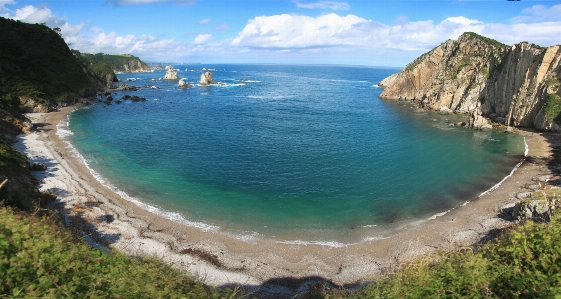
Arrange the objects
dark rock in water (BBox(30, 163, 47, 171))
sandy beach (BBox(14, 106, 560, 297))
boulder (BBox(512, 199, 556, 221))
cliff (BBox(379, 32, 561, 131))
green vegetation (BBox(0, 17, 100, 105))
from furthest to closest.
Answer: green vegetation (BBox(0, 17, 100, 105)) → cliff (BBox(379, 32, 561, 131)) → dark rock in water (BBox(30, 163, 47, 171)) → boulder (BBox(512, 199, 556, 221)) → sandy beach (BBox(14, 106, 560, 297))

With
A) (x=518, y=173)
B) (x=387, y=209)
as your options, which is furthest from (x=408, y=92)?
(x=387, y=209)

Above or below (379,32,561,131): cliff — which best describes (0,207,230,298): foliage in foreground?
below

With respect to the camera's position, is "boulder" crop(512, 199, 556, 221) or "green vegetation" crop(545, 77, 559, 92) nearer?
"boulder" crop(512, 199, 556, 221)

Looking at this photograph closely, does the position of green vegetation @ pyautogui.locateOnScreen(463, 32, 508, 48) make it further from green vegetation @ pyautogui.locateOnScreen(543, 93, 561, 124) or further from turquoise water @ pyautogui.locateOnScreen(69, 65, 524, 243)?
green vegetation @ pyautogui.locateOnScreen(543, 93, 561, 124)

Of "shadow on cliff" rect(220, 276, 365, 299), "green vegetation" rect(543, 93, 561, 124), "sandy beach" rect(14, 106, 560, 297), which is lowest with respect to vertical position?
"shadow on cliff" rect(220, 276, 365, 299)

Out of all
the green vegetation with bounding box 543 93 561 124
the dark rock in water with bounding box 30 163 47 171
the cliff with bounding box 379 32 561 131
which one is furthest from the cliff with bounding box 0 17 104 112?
the green vegetation with bounding box 543 93 561 124

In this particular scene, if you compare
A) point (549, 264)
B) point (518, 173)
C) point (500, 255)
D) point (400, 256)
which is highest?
point (549, 264)

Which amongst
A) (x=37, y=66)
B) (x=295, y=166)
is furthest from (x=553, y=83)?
(x=37, y=66)

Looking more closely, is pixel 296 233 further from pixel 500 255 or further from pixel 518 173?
pixel 518 173

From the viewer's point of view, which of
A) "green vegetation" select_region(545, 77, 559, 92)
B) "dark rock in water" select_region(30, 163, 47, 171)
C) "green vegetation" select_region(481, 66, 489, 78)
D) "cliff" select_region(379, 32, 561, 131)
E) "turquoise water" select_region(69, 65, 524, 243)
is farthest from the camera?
"green vegetation" select_region(481, 66, 489, 78)
